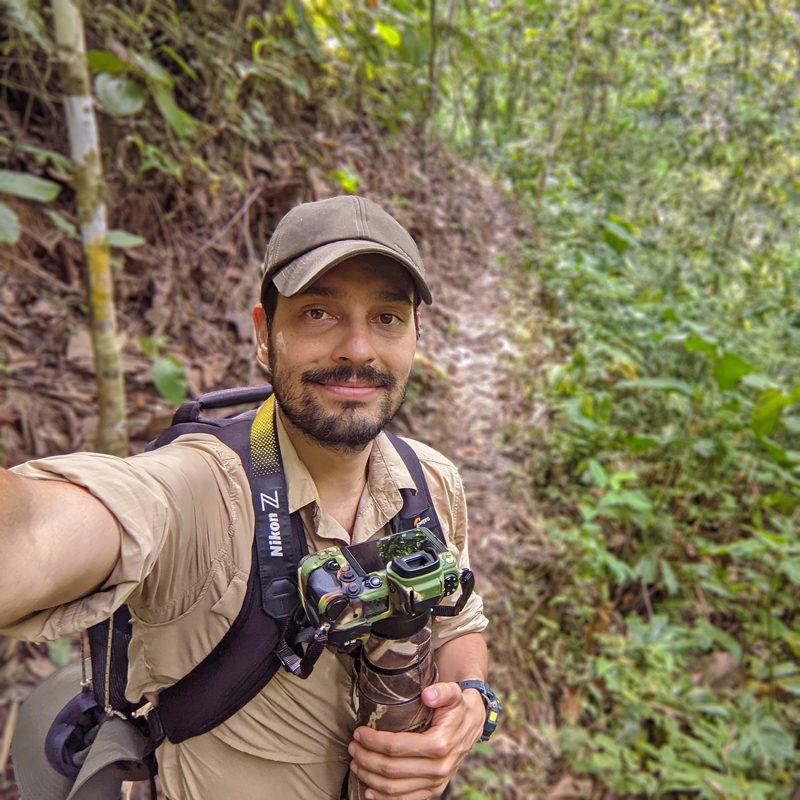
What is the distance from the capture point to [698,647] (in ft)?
12.5

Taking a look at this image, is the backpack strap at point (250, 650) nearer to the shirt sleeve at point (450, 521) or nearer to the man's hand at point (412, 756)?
the man's hand at point (412, 756)

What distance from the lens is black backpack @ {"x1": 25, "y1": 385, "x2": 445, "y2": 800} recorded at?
1.21 meters

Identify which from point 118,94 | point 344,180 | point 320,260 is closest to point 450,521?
point 320,260

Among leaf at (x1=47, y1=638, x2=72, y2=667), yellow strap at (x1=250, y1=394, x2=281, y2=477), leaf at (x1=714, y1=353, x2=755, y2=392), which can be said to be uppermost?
yellow strap at (x1=250, y1=394, x2=281, y2=477)

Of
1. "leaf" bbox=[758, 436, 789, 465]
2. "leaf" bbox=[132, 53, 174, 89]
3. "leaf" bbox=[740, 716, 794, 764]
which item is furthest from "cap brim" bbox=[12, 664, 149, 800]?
"leaf" bbox=[758, 436, 789, 465]

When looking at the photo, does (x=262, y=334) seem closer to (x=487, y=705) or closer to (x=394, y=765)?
(x=394, y=765)

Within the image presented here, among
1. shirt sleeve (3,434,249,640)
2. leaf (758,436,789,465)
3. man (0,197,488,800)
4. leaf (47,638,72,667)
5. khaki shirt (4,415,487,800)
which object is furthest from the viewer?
leaf (758,436,789,465)

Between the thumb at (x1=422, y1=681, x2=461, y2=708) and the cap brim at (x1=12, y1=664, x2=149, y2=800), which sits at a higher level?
the thumb at (x1=422, y1=681, x2=461, y2=708)

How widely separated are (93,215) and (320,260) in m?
1.71

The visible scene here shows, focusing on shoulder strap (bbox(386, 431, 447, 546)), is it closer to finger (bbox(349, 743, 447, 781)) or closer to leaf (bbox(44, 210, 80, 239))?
finger (bbox(349, 743, 447, 781))

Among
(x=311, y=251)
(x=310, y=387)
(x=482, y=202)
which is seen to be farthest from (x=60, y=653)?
(x=482, y=202)

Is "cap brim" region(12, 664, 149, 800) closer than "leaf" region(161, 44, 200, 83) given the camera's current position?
Yes

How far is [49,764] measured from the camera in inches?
53.6

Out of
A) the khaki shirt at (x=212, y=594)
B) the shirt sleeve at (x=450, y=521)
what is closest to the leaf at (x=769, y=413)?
the shirt sleeve at (x=450, y=521)
